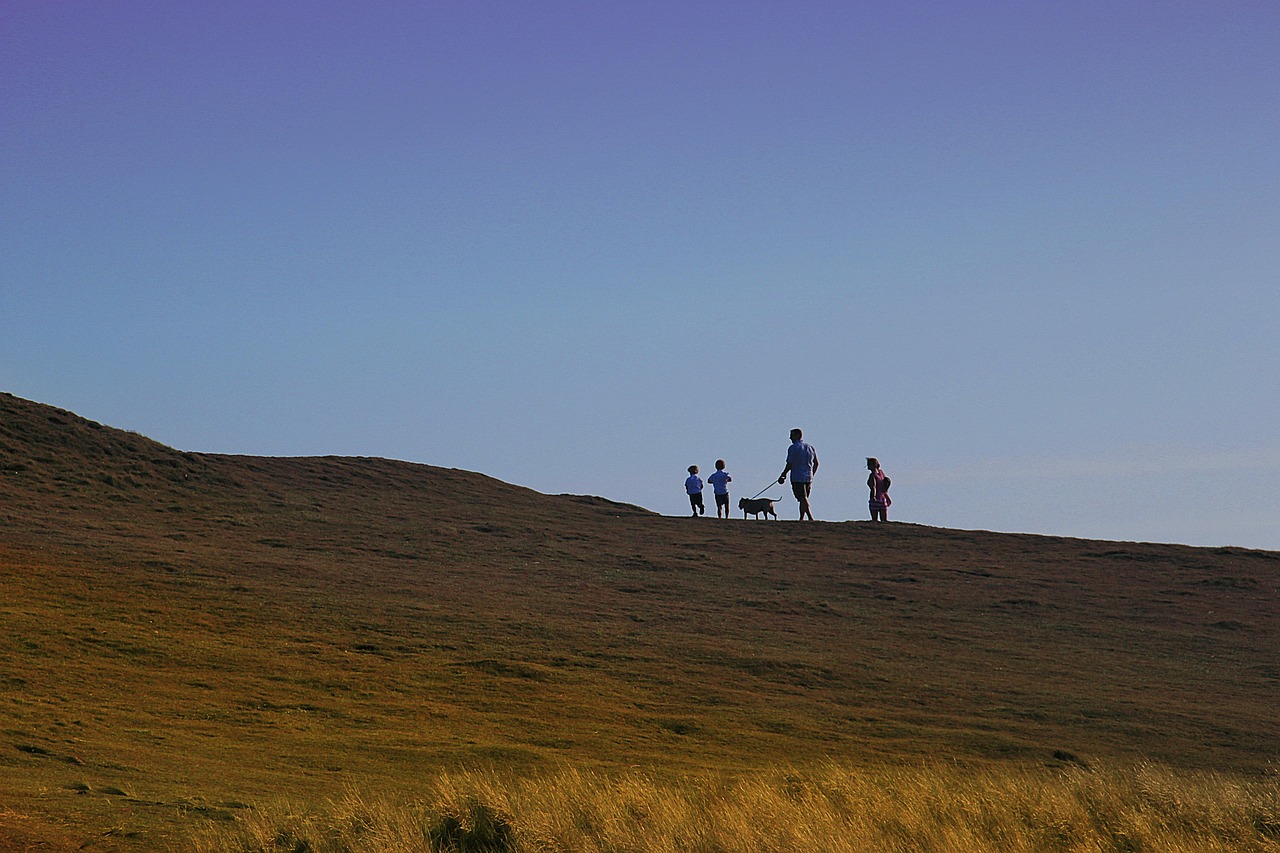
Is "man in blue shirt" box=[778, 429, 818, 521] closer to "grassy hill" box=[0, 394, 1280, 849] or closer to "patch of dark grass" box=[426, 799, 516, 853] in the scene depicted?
"grassy hill" box=[0, 394, 1280, 849]

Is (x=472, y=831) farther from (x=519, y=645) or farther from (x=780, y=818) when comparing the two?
(x=519, y=645)

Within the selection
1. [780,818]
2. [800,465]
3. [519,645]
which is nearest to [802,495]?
[800,465]

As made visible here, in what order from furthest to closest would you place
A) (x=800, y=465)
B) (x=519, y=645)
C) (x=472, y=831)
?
(x=800, y=465) < (x=519, y=645) < (x=472, y=831)

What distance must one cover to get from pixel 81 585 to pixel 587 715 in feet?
28.6

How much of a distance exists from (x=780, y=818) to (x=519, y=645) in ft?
32.7

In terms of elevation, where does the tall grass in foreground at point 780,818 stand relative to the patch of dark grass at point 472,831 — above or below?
above

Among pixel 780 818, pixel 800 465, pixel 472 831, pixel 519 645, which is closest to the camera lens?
pixel 472 831

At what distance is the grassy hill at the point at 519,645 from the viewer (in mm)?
12711

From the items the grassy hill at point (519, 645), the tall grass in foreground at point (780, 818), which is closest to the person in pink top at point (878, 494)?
the grassy hill at point (519, 645)

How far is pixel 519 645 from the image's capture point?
18.9 meters

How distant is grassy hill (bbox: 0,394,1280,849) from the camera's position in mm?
12711

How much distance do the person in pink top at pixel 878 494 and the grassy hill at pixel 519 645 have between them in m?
0.84

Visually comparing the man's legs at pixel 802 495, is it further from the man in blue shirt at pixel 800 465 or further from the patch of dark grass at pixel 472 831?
the patch of dark grass at pixel 472 831

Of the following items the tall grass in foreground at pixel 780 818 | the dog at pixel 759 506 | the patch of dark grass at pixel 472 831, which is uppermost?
the dog at pixel 759 506
